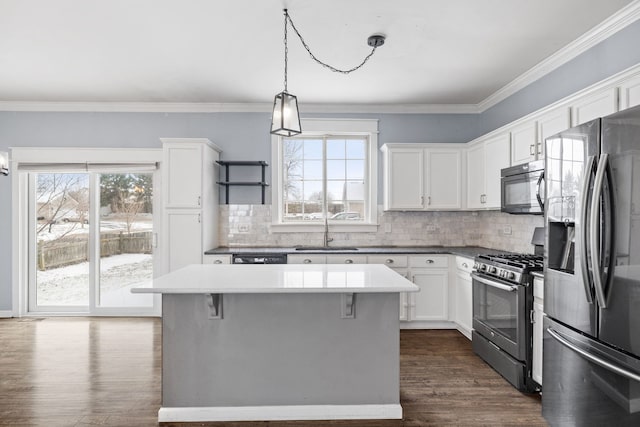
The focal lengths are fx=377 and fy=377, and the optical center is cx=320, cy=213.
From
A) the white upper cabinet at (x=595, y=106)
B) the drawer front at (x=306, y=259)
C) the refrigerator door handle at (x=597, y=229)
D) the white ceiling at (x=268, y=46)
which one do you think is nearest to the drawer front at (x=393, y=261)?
the drawer front at (x=306, y=259)

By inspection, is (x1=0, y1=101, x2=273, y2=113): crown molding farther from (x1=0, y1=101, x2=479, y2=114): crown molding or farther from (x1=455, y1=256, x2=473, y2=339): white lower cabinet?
(x1=455, y1=256, x2=473, y2=339): white lower cabinet

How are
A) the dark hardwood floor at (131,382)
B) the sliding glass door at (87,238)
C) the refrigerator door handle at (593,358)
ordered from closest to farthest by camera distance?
1. the refrigerator door handle at (593,358)
2. the dark hardwood floor at (131,382)
3. the sliding glass door at (87,238)

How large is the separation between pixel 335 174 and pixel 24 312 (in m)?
4.23

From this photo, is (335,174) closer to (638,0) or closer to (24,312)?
(638,0)

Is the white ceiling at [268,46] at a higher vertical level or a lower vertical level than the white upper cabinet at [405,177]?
higher

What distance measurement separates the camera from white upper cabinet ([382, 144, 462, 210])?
4449 mm

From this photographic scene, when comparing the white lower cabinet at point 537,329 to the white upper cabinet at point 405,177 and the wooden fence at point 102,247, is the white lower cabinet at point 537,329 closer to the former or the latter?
the white upper cabinet at point 405,177

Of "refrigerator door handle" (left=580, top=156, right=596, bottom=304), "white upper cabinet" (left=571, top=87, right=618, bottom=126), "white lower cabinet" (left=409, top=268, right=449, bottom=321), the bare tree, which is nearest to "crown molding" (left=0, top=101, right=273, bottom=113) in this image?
the bare tree

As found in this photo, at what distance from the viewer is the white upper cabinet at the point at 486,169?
3650 millimetres

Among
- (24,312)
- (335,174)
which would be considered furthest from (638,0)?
(24,312)

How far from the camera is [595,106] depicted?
7.99ft

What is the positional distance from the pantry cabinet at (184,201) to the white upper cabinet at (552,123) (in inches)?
130

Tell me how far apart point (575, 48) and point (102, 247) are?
5.38 m

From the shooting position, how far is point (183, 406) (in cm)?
234
